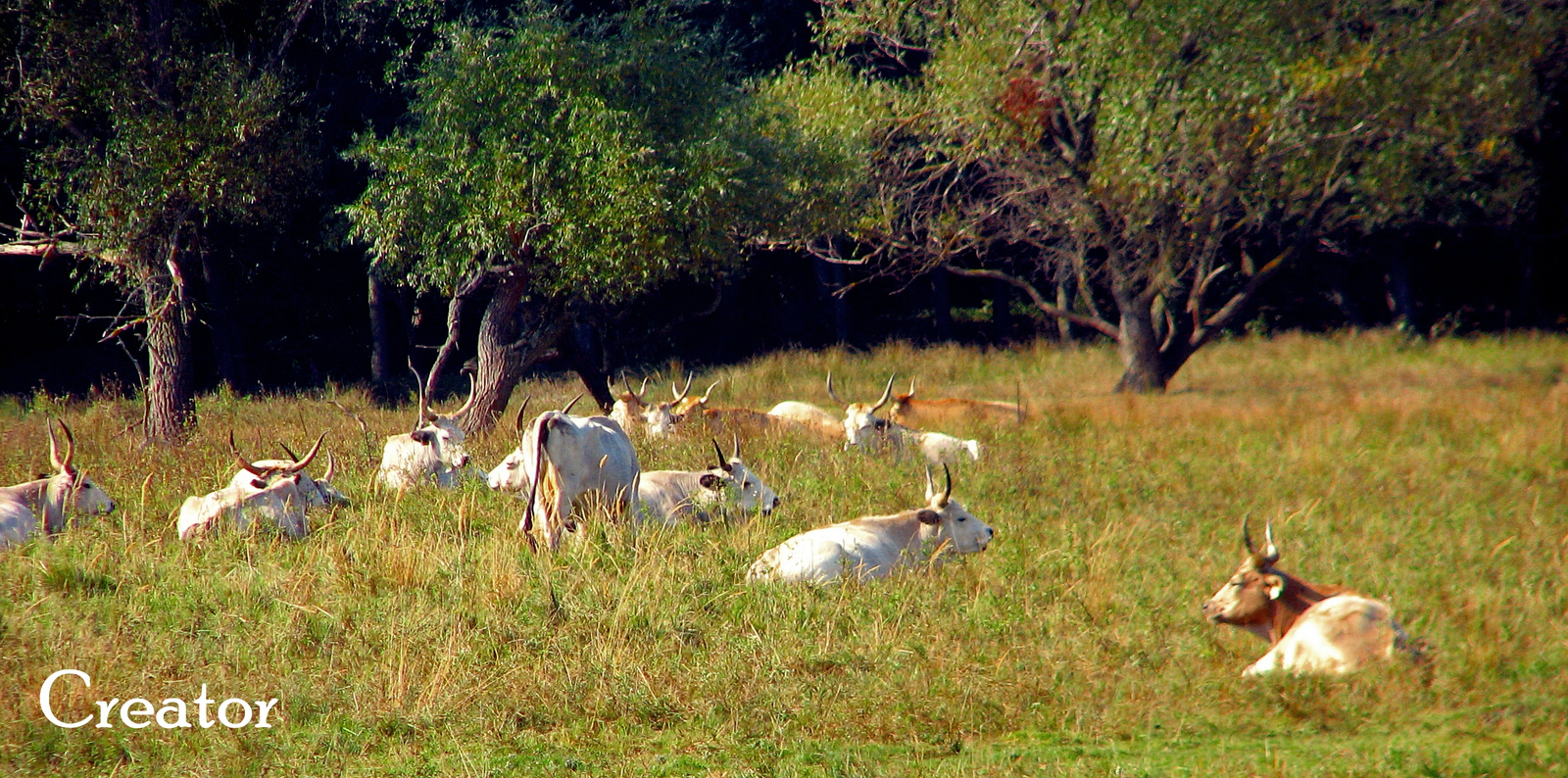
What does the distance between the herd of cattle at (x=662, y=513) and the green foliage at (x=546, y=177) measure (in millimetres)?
2664

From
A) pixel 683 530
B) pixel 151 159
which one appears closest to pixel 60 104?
pixel 151 159

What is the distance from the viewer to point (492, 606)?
20.7 feet

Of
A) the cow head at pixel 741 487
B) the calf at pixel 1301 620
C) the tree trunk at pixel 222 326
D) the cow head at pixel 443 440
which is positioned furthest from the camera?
the tree trunk at pixel 222 326

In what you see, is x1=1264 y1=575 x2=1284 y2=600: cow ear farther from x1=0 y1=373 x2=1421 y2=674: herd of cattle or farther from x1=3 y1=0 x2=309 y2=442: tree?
x1=3 y1=0 x2=309 y2=442: tree

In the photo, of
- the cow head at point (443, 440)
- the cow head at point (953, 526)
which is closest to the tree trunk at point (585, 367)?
the cow head at point (443, 440)

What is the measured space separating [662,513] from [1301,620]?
4551 millimetres

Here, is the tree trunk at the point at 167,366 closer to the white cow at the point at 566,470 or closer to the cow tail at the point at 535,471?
the white cow at the point at 566,470

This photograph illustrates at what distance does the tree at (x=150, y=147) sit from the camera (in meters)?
12.0

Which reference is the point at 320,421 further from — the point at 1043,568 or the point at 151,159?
the point at 1043,568

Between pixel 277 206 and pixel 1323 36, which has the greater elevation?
pixel 1323 36

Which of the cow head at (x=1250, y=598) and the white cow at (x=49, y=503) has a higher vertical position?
the cow head at (x=1250, y=598)

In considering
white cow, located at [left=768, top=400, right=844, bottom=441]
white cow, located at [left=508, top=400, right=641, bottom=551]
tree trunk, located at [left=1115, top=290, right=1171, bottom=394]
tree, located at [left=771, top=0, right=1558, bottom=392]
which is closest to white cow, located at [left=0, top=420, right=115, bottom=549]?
white cow, located at [left=508, top=400, right=641, bottom=551]

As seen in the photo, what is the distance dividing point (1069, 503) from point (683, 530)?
306cm

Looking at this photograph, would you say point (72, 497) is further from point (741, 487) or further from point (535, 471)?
point (741, 487)
